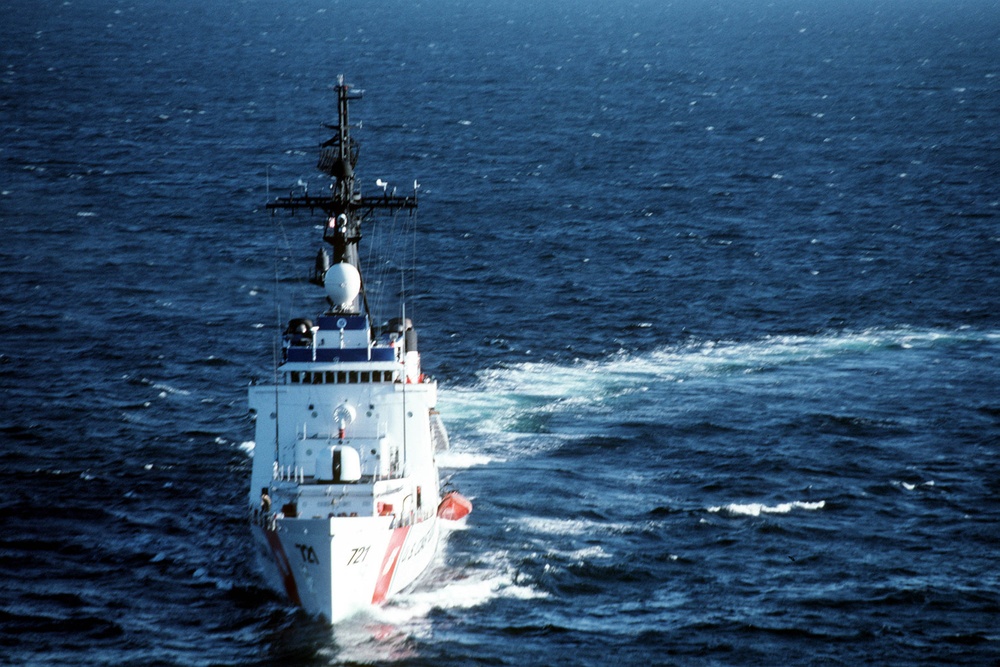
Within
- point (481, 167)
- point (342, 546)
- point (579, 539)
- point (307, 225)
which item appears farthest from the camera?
point (481, 167)

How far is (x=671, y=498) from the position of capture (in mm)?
69188

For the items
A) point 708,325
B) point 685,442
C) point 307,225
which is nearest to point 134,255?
point 307,225

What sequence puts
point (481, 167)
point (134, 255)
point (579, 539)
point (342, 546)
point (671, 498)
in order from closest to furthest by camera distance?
point (342, 546)
point (579, 539)
point (671, 498)
point (134, 255)
point (481, 167)

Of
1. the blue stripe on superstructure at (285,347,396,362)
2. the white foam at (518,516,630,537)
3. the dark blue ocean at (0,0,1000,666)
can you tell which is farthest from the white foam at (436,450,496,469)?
the blue stripe on superstructure at (285,347,396,362)

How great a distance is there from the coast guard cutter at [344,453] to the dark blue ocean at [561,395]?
170 cm

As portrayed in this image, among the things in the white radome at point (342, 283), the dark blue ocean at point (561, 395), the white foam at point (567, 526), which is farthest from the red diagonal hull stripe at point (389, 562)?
the white radome at point (342, 283)

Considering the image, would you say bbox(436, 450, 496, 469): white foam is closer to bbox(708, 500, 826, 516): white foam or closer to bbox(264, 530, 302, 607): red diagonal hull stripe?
bbox(708, 500, 826, 516): white foam

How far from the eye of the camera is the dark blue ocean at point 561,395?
56.9 m

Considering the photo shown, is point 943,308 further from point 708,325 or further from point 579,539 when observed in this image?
point 579,539

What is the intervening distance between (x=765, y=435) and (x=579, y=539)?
1676cm

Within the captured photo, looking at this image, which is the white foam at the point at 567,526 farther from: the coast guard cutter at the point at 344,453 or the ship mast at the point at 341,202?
the ship mast at the point at 341,202

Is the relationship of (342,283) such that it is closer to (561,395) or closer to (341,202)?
(341,202)

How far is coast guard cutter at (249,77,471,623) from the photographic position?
186 feet

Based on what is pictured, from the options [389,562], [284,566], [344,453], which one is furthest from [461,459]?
[284,566]
